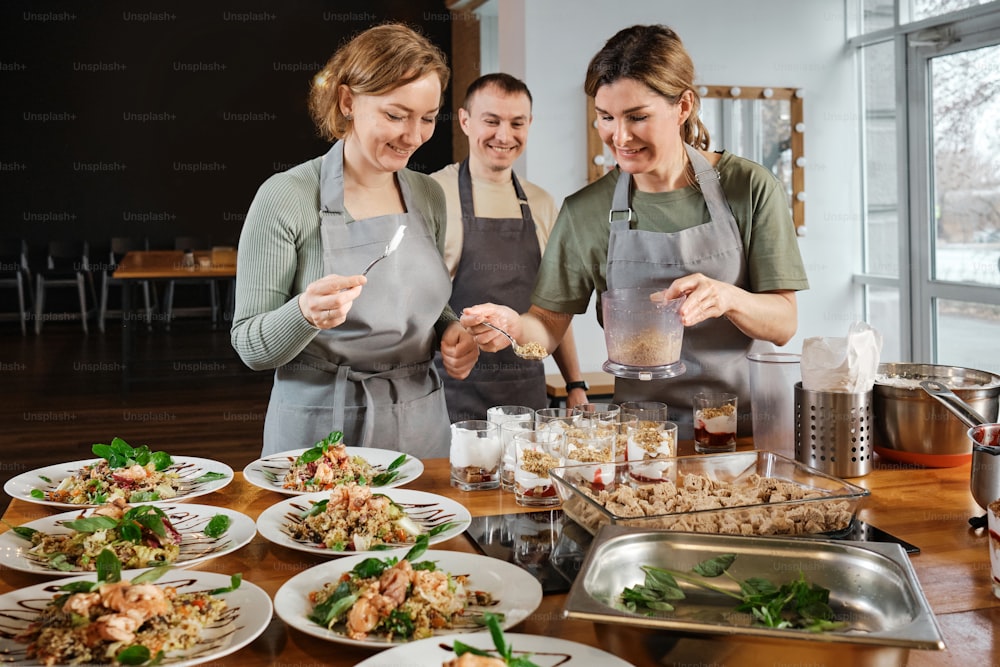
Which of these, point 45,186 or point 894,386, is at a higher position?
point 45,186

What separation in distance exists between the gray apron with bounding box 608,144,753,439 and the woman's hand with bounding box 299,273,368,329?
0.82m

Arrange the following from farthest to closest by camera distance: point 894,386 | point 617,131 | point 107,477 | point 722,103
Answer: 1. point 722,103
2. point 617,131
3. point 894,386
4. point 107,477

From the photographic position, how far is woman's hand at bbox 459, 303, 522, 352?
226 cm

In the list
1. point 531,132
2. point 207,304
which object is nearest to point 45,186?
point 207,304

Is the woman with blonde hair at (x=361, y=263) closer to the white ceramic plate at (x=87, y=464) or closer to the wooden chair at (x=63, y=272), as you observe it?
the white ceramic plate at (x=87, y=464)

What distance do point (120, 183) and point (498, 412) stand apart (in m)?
10.7

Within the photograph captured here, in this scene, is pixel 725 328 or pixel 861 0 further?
pixel 861 0

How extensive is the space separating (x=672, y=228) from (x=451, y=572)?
138 cm

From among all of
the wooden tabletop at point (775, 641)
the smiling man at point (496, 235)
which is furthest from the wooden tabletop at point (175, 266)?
the wooden tabletop at point (775, 641)

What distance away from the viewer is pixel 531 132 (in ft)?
17.7

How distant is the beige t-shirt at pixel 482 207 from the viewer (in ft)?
11.4

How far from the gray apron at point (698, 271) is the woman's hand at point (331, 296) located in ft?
2.68

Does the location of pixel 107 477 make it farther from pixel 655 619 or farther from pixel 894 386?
pixel 894 386

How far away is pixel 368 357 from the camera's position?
2.38 metres
